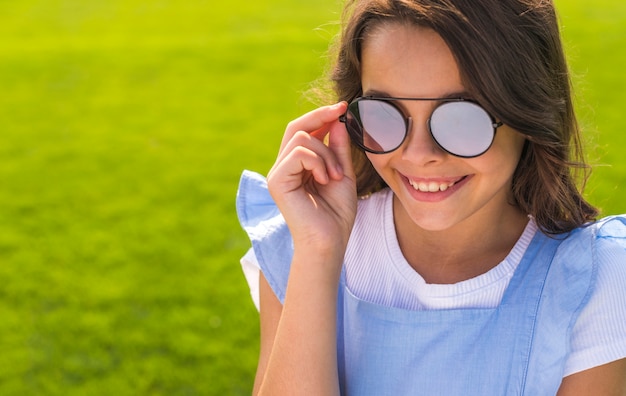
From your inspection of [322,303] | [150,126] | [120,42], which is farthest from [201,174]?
[322,303]

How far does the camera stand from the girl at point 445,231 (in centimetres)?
198

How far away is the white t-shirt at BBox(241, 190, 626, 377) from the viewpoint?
6.57 feet

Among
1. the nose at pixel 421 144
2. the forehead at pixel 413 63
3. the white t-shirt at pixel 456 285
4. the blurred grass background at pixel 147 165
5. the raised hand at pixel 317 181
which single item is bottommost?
the blurred grass background at pixel 147 165

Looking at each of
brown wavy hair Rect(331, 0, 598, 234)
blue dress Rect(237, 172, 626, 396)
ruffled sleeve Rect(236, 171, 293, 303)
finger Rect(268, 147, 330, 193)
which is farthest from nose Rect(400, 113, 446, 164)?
ruffled sleeve Rect(236, 171, 293, 303)

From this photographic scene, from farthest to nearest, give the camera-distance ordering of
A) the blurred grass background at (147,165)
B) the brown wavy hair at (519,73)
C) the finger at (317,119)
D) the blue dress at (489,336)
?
1. the blurred grass background at (147,165)
2. the finger at (317,119)
3. the blue dress at (489,336)
4. the brown wavy hair at (519,73)

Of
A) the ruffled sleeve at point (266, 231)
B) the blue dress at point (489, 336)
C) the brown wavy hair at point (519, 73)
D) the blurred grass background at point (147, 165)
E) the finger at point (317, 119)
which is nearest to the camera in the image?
the brown wavy hair at point (519, 73)

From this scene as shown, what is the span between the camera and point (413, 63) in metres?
2.00

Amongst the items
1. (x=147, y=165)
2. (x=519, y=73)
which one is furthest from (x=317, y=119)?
(x=147, y=165)

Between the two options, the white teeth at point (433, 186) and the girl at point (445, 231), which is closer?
the girl at point (445, 231)

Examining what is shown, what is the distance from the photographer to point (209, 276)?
491cm

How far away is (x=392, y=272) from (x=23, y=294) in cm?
310

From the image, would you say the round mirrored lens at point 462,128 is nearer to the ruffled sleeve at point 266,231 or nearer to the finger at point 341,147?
the finger at point 341,147

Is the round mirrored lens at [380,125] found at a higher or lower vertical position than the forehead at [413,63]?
lower

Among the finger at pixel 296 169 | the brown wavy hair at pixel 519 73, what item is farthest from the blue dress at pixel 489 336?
the finger at pixel 296 169
